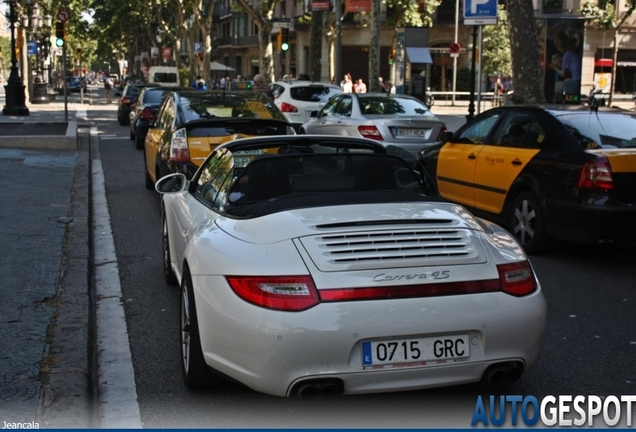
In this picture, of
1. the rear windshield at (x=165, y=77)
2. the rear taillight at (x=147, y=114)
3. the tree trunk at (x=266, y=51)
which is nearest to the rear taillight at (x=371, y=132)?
the rear taillight at (x=147, y=114)

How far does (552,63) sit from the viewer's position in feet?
114

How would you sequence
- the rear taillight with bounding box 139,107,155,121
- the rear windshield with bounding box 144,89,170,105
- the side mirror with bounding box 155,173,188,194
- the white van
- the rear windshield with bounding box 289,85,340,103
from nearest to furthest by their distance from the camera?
the side mirror with bounding box 155,173,188,194, the rear taillight with bounding box 139,107,155,121, the rear windshield with bounding box 144,89,170,105, the rear windshield with bounding box 289,85,340,103, the white van

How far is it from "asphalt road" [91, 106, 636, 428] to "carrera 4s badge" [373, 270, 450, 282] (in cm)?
79

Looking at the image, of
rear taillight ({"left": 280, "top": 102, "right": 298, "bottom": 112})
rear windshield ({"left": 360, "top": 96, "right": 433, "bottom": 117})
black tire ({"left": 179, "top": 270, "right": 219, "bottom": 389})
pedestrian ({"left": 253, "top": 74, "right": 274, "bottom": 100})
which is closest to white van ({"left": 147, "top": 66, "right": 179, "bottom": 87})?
pedestrian ({"left": 253, "top": 74, "right": 274, "bottom": 100})

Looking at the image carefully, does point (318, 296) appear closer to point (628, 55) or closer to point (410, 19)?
point (410, 19)

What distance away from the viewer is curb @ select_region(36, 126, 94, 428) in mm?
4266

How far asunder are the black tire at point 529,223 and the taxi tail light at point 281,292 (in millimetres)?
4927

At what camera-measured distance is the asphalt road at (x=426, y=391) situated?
4.40 meters

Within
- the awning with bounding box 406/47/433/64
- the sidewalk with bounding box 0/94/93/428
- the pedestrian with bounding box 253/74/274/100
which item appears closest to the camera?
the sidewalk with bounding box 0/94/93/428

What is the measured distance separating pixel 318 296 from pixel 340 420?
0.80 meters

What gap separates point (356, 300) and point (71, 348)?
7.12ft

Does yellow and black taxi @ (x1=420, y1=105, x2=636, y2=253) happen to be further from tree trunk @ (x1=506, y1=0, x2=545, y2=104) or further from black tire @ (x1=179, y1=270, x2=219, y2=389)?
tree trunk @ (x1=506, y1=0, x2=545, y2=104)

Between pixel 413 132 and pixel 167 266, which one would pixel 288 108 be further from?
pixel 167 266

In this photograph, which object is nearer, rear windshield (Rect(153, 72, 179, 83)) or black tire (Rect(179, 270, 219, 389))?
black tire (Rect(179, 270, 219, 389))
